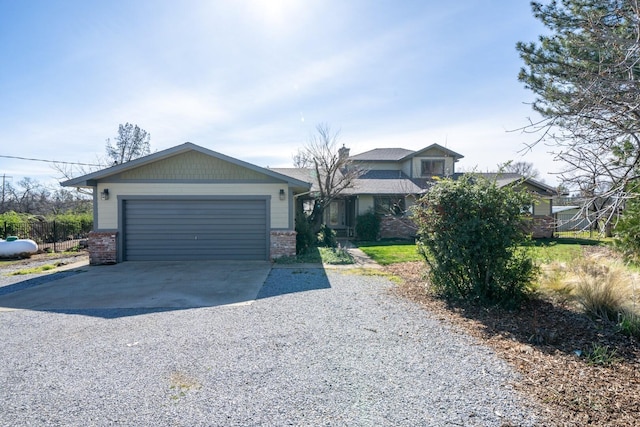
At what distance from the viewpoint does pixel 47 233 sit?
16.1m

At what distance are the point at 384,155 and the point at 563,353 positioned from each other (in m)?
20.3

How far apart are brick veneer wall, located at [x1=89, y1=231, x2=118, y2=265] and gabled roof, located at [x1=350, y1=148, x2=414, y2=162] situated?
14.5 m

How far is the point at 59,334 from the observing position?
469cm

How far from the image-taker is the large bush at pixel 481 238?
5.67 m

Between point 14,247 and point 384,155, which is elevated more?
point 384,155

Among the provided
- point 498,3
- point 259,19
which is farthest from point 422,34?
point 259,19

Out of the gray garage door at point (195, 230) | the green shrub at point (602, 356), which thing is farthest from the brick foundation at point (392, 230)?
the green shrub at point (602, 356)

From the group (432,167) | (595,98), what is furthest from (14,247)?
(432,167)

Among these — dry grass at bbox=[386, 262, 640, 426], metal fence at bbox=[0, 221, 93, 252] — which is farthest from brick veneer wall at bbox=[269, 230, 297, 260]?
metal fence at bbox=[0, 221, 93, 252]

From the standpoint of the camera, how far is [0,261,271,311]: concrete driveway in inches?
248

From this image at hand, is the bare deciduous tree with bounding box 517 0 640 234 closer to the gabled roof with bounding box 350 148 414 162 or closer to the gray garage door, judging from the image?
the gray garage door

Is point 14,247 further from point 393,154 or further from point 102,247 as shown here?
point 393,154

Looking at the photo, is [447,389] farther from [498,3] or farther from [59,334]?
[498,3]

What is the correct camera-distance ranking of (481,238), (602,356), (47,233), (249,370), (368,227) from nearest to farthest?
(249,370) < (602,356) < (481,238) < (47,233) < (368,227)
